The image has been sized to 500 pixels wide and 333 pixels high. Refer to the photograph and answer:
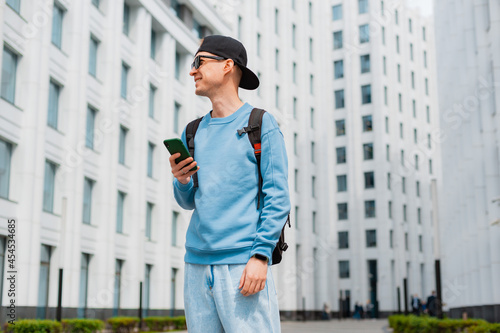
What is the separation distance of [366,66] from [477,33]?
5155cm

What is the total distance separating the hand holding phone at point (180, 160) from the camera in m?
3.18

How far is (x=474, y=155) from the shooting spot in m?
24.6

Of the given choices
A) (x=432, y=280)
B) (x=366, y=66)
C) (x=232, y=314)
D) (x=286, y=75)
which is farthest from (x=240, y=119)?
(x=432, y=280)

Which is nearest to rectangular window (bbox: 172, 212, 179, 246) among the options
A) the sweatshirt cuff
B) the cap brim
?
the cap brim

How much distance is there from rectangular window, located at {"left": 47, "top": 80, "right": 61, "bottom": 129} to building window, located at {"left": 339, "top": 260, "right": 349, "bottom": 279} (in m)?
49.3

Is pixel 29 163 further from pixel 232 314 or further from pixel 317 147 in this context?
pixel 317 147

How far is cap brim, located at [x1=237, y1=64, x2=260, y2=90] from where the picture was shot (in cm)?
359

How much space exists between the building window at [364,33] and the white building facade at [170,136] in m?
0.24

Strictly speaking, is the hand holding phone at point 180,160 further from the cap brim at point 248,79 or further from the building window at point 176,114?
the building window at point 176,114

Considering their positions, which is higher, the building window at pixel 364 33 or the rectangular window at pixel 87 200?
the building window at pixel 364 33

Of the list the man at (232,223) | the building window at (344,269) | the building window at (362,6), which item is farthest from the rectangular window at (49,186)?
the building window at (362,6)

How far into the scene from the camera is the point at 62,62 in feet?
91.1

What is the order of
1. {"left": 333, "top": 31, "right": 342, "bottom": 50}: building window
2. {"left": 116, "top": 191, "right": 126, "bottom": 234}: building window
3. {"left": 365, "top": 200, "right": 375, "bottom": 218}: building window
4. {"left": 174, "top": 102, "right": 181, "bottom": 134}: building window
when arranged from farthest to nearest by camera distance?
{"left": 333, "top": 31, "right": 342, "bottom": 50}: building window < {"left": 365, "top": 200, "right": 375, "bottom": 218}: building window < {"left": 174, "top": 102, "right": 181, "bottom": 134}: building window < {"left": 116, "top": 191, "right": 126, "bottom": 234}: building window

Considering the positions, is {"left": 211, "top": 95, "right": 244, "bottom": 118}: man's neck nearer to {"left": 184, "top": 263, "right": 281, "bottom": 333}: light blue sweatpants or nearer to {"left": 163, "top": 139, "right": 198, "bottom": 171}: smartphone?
{"left": 163, "top": 139, "right": 198, "bottom": 171}: smartphone
